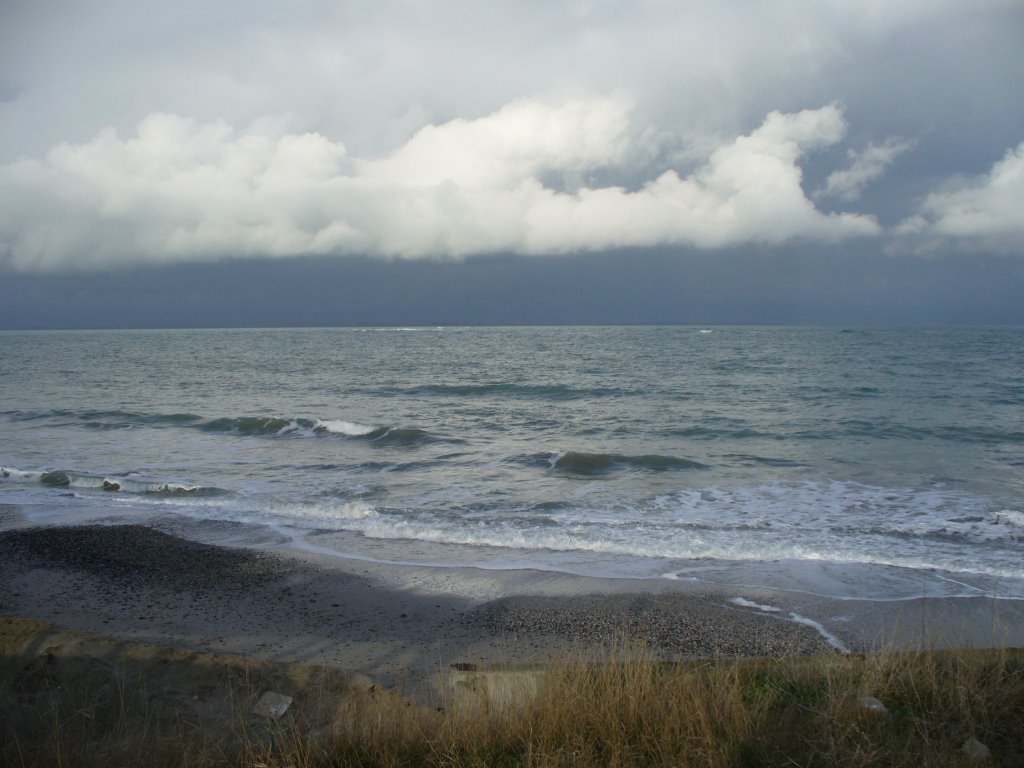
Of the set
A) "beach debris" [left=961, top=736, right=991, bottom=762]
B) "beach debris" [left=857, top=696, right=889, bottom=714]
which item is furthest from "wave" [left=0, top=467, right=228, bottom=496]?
"beach debris" [left=961, top=736, right=991, bottom=762]

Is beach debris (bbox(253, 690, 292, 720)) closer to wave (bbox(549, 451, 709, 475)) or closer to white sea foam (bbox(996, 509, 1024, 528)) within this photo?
wave (bbox(549, 451, 709, 475))

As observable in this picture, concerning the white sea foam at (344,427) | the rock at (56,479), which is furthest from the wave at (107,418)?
the rock at (56,479)

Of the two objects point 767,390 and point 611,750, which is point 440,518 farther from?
point 767,390

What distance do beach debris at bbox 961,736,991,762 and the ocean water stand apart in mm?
5230

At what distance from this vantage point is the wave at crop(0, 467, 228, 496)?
15.4 m

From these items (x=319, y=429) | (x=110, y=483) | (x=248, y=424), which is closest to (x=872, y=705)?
(x=110, y=483)

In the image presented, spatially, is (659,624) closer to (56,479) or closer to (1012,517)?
(1012,517)

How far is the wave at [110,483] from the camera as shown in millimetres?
15367

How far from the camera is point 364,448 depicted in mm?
21484

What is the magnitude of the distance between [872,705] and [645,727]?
157cm

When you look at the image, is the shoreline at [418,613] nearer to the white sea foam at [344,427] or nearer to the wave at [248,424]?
the wave at [248,424]

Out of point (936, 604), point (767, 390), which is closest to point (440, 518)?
point (936, 604)

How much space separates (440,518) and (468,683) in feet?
24.5

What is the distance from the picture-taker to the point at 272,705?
5.25 meters
